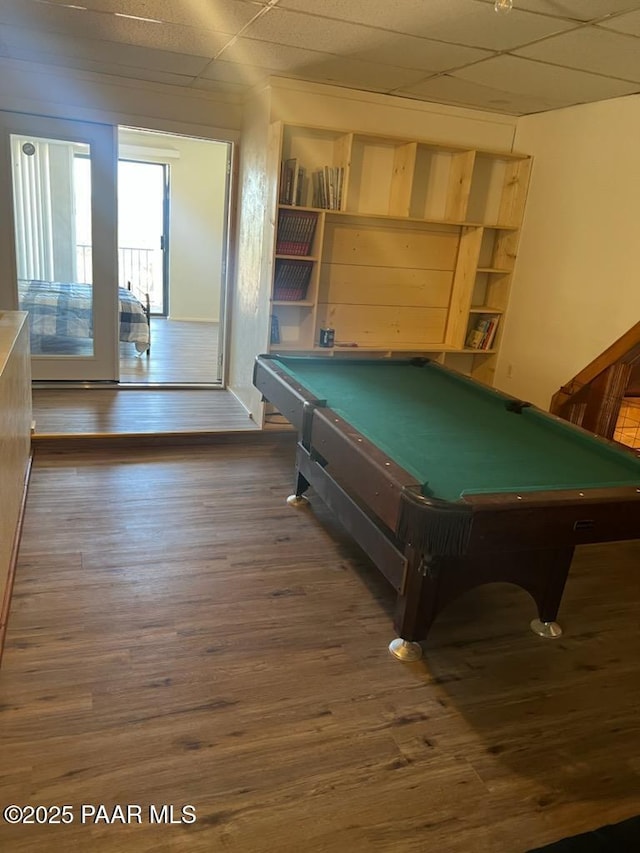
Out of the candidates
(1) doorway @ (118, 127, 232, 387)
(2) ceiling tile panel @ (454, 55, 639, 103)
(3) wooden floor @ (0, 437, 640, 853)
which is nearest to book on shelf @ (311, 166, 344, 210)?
(2) ceiling tile panel @ (454, 55, 639, 103)

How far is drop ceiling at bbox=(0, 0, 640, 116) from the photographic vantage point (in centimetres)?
278

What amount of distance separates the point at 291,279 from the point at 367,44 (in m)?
1.56

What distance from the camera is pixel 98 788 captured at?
5.64ft

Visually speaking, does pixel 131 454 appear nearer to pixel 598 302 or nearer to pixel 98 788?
pixel 98 788

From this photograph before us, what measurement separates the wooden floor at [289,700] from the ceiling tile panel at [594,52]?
2.49 m

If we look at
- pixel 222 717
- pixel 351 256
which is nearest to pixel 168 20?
pixel 351 256

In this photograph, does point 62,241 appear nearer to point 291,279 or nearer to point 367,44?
point 291,279

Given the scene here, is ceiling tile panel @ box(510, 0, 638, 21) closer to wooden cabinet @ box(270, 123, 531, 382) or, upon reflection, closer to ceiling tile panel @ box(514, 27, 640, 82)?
ceiling tile panel @ box(514, 27, 640, 82)

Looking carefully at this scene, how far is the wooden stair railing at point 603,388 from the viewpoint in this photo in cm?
389

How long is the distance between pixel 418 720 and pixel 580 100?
3878 millimetres

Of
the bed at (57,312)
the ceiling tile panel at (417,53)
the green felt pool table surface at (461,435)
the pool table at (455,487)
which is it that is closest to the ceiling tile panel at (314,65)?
the ceiling tile panel at (417,53)

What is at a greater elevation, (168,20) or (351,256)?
(168,20)

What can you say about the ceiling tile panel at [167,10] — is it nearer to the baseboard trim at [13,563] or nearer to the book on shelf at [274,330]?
the book on shelf at [274,330]

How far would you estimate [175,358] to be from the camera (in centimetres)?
656
